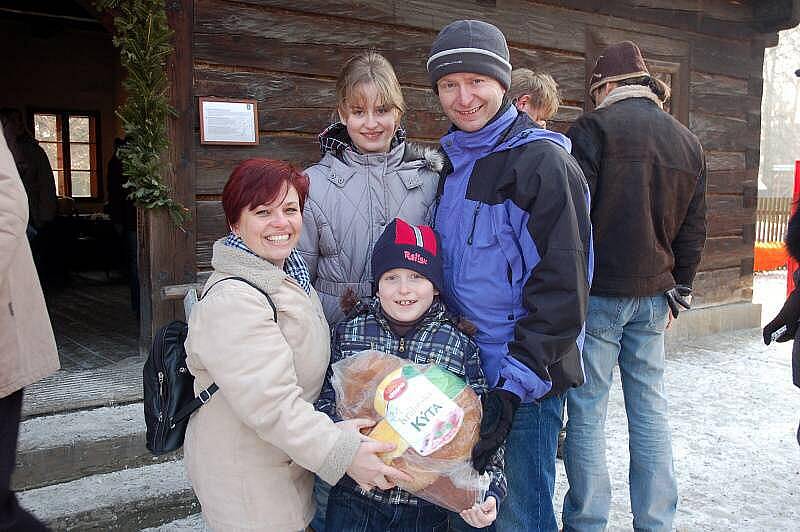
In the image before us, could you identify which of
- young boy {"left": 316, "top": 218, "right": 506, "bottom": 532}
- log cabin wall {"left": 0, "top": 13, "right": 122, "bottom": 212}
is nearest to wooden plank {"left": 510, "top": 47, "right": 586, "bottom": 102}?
young boy {"left": 316, "top": 218, "right": 506, "bottom": 532}

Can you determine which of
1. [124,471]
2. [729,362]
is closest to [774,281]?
[729,362]

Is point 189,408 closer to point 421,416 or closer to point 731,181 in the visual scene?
point 421,416

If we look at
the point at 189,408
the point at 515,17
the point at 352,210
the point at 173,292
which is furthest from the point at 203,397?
the point at 515,17

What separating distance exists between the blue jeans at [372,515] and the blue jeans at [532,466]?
1.02 feet

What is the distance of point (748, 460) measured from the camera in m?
4.18

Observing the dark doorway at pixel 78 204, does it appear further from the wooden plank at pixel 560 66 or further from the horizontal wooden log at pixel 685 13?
the horizontal wooden log at pixel 685 13

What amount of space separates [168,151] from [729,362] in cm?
519

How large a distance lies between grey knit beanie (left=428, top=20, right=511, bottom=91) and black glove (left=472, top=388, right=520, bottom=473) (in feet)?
3.27

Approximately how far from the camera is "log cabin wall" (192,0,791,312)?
429 centimetres

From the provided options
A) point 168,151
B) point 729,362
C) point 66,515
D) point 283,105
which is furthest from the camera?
point 729,362

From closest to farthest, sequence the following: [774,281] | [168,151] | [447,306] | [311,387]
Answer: [311,387] < [447,306] < [168,151] < [774,281]

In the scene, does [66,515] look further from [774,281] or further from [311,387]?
[774,281]

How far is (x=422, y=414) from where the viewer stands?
1899mm

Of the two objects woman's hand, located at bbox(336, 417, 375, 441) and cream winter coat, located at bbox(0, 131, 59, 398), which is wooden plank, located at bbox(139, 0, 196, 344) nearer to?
cream winter coat, located at bbox(0, 131, 59, 398)
